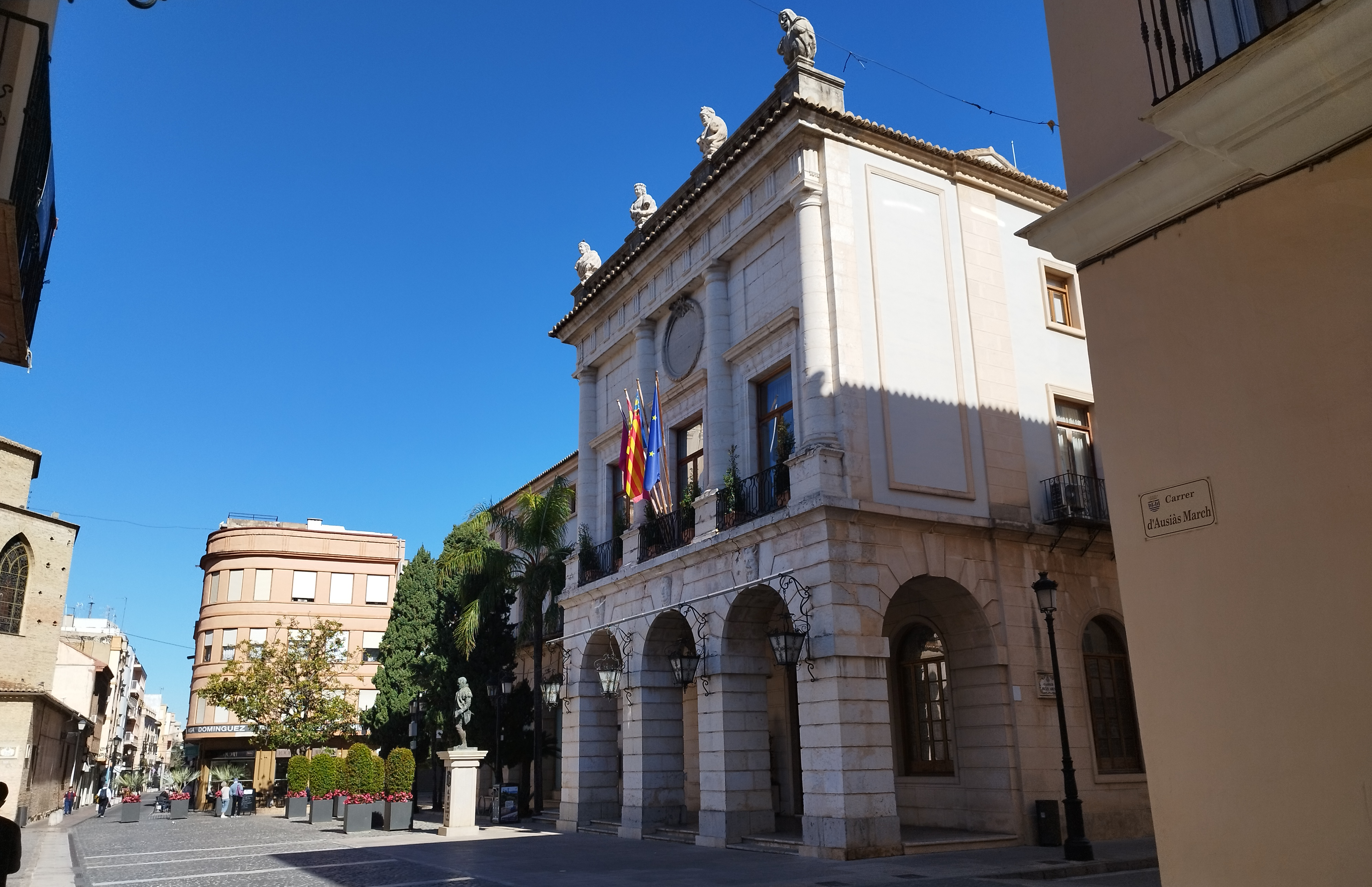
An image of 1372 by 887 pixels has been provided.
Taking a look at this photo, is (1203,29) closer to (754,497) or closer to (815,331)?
(815,331)

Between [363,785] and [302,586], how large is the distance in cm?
→ 3189

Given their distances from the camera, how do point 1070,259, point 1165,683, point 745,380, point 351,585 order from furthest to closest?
point 351,585 < point 745,380 < point 1070,259 < point 1165,683

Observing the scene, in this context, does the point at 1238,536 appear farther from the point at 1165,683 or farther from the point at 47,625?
the point at 47,625

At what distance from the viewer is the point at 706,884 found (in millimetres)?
11555

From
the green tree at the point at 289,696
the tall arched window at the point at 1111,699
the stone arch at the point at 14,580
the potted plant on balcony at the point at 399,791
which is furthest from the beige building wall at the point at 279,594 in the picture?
the tall arched window at the point at 1111,699

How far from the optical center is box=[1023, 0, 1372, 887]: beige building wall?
5.08 metres

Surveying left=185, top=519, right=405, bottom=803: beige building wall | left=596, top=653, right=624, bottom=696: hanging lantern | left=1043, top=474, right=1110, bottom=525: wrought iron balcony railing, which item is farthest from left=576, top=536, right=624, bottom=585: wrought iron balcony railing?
left=185, top=519, right=405, bottom=803: beige building wall

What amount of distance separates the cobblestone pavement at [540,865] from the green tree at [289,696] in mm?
16952

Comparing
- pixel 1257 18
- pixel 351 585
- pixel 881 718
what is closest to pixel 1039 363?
pixel 881 718

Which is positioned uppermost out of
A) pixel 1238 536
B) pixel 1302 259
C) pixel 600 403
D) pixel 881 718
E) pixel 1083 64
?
pixel 600 403

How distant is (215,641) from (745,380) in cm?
4083

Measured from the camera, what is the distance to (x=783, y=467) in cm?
1664

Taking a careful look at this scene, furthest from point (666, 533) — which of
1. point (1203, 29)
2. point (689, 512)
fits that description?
point (1203, 29)

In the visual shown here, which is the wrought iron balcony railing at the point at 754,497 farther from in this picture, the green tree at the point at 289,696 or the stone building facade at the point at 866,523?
the green tree at the point at 289,696
